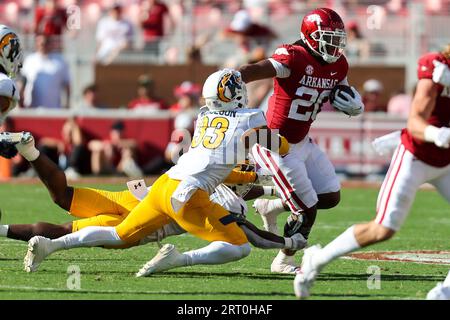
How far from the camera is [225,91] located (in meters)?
6.77

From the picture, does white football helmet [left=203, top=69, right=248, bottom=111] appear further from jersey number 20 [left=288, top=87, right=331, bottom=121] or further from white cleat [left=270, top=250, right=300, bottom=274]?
white cleat [left=270, top=250, right=300, bottom=274]

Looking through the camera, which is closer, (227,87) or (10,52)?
(227,87)

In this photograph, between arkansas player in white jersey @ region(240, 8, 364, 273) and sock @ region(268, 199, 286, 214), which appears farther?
sock @ region(268, 199, 286, 214)

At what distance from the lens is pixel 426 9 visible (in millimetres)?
17000

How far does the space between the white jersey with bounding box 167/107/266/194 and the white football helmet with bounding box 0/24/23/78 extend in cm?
132

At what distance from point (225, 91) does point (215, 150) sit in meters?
0.39

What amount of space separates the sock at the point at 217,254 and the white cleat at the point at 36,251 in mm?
878

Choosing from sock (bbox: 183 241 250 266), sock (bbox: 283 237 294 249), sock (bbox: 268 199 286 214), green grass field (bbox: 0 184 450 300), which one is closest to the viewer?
green grass field (bbox: 0 184 450 300)

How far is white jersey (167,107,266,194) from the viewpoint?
6.65 metres

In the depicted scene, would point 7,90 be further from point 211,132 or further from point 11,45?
point 211,132

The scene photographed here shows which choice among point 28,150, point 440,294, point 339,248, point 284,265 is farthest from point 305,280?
point 28,150

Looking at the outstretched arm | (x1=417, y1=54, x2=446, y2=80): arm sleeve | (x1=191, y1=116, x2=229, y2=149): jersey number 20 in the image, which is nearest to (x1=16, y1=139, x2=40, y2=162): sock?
(x1=191, y1=116, x2=229, y2=149): jersey number 20

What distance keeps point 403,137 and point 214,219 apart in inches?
51.3

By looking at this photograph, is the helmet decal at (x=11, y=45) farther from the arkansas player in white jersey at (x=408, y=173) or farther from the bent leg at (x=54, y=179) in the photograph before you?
the arkansas player in white jersey at (x=408, y=173)
